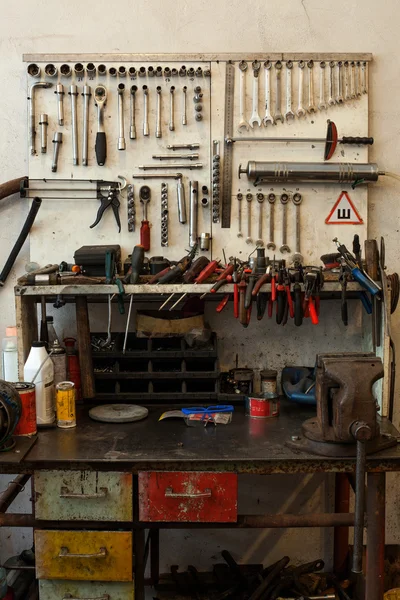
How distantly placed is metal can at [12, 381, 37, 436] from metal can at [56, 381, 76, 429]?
10 cm

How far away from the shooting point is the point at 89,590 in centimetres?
178

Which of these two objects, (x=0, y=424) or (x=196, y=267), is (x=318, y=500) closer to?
(x=196, y=267)

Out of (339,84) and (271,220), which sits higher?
(339,84)

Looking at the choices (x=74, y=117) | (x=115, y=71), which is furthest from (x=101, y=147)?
(x=115, y=71)

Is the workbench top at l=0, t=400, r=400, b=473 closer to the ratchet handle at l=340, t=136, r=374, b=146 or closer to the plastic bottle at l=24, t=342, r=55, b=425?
the plastic bottle at l=24, t=342, r=55, b=425

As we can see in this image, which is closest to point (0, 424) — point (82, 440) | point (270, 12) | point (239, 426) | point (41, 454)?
point (41, 454)

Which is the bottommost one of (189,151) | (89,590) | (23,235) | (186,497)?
(89,590)

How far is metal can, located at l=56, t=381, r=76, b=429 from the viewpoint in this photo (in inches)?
79.9

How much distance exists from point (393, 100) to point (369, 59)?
173 mm

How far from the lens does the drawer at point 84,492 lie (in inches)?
69.2

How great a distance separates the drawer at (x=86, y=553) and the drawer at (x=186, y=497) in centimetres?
10

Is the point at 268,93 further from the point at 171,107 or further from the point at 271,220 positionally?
the point at 271,220

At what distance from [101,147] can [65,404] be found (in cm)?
92

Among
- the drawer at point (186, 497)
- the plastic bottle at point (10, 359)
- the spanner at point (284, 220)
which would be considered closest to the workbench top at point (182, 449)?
the drawer at point (186, 497)
